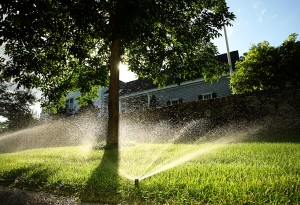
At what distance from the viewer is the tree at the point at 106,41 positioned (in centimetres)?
623

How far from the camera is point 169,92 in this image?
89.1ft

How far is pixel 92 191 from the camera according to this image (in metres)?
3.78

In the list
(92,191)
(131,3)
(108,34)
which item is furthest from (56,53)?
(92,191)

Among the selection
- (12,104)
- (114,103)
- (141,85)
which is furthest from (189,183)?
(12,104)

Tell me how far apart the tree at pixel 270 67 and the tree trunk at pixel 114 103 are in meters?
8.60

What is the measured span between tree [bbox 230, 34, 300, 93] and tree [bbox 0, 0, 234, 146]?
529cm

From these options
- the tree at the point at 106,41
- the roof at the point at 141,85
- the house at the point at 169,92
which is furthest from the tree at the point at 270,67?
the roof at the point at 141,85

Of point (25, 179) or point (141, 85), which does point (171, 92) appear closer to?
point (141, 85)

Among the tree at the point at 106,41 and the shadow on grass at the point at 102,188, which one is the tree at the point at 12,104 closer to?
the tree at the point at 106,41

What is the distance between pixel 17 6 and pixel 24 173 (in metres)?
3.61

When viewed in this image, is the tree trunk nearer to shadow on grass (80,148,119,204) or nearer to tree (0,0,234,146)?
tree (0,0,234,146)

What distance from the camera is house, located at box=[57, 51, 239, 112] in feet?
78.5

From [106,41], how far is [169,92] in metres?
17.0

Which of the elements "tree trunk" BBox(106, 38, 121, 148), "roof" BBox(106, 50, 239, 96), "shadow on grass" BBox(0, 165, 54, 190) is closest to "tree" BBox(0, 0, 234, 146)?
"tree trunk" BBox(106, 38, 121, 148)
